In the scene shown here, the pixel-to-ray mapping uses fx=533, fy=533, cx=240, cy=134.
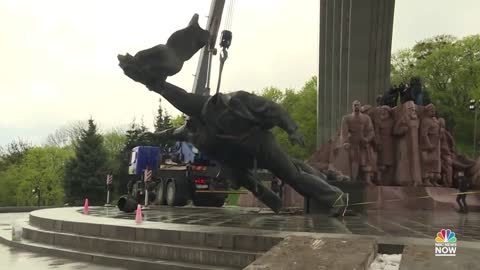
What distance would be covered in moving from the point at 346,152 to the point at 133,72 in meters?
10.7

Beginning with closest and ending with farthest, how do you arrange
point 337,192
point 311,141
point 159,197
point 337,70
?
1. point 337,192
2. point 159,197
3. point 337,70
4. point 311,141

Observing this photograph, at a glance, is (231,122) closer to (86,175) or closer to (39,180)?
(86,175)

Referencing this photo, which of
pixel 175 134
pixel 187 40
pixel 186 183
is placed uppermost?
pixel 187 40

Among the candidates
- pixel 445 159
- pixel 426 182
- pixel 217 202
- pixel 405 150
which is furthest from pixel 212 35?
pixel 426 182

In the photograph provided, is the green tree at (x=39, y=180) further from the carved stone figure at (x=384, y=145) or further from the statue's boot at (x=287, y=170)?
the statue's boot at (x=287, y=170)

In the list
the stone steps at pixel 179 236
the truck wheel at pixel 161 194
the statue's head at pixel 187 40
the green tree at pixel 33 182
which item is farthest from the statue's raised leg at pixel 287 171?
the green tree at pixel 33 182

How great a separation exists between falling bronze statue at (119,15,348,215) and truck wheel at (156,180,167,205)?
454 inches

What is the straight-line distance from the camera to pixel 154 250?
913cm

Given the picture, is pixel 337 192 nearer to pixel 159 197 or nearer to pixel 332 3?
pixel 159 197

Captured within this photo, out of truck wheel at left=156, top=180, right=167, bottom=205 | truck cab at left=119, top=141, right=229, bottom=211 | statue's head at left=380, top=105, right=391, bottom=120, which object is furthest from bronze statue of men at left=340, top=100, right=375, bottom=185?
truck wheel at left=156, top=180, right=167, bottom=205


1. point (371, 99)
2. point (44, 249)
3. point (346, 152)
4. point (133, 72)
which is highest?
point (371, 99)

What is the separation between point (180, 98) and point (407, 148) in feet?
36.4

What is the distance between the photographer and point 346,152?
20.4m

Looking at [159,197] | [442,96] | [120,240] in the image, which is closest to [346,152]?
[159,197]
